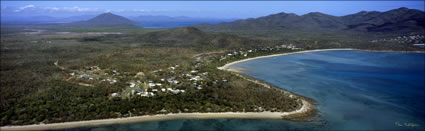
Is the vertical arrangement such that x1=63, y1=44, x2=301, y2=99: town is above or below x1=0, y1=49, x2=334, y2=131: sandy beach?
above

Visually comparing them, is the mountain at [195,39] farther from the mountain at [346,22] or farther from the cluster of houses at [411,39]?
the mountain at [346,22]

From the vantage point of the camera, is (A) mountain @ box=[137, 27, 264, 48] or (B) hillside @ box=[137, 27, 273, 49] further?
(A) mountain @ box=[137, 27, 264, 48]

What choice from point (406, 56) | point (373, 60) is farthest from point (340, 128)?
point (406, 56)

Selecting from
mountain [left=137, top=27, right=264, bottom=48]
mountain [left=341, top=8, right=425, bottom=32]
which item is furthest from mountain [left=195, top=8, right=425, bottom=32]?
mountain [left=137, top=27, right=264, bottom=48]

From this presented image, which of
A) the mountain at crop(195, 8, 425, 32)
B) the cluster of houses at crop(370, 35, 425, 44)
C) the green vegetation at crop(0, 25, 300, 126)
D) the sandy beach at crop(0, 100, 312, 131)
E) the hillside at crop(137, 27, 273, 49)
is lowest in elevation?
the sandy beach at crop(0, 100, 312, 131)

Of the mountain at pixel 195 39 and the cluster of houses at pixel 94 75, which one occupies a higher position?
the mountain at pixel 195 39

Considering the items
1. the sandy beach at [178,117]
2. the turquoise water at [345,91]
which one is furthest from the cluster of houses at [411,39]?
the sandy beach at [178,117]

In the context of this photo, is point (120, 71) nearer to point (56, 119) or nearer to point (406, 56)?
point (56, 119)

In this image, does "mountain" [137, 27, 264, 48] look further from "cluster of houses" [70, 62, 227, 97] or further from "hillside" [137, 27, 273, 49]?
"cluster of houses" [70, 62, 227, 97]
